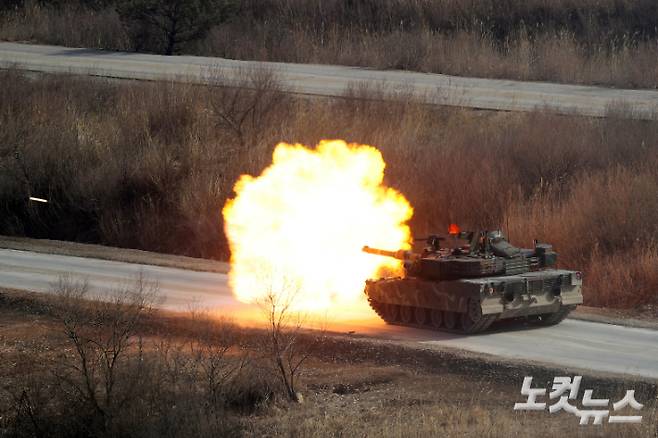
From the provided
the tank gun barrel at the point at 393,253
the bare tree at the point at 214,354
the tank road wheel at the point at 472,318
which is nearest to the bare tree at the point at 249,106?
the tank gun barrel at the point at 393,253

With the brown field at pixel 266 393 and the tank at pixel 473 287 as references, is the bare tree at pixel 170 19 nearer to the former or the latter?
the tank at pixel 473 287

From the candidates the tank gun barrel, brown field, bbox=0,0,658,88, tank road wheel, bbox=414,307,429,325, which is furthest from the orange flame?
brown field, bbox=0,0,658,88

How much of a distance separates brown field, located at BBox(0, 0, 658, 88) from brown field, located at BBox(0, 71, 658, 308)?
339 inches

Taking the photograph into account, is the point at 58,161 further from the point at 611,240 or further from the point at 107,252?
the point at 611,240

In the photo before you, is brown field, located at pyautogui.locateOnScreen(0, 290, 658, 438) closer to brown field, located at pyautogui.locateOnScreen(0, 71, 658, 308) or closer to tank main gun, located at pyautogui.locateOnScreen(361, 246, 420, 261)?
tank main gun, located at pyautogui.locateOnScreen(361, 246, 420, 261)

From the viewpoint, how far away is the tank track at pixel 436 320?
75.9 feet

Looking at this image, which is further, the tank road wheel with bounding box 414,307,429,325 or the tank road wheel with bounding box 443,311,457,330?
the tank road wheel with bounding box 414,307,429,325

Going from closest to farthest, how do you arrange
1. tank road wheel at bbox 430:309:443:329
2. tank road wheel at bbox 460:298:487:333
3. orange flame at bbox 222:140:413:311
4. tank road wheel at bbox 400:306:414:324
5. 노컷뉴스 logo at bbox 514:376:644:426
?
1. 노컷뉴스 logo at bbox 514:376:644:426
2. tank road wheel at bbox 460:298:487:333
3. tank road wheel at bbox 430:309:443:329
4. tank road wheel at bbox 400:306:414:324
5. orange flame at bbox 222:140:413:311

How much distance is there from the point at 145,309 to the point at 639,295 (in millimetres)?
11881

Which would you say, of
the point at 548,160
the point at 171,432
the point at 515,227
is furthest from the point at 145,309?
the point at 548,160

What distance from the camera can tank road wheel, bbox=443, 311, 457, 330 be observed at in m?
23.6

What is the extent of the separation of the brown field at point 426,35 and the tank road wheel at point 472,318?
25.1 metres

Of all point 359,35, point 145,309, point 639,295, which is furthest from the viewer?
point 359,35

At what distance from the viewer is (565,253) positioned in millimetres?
32250
